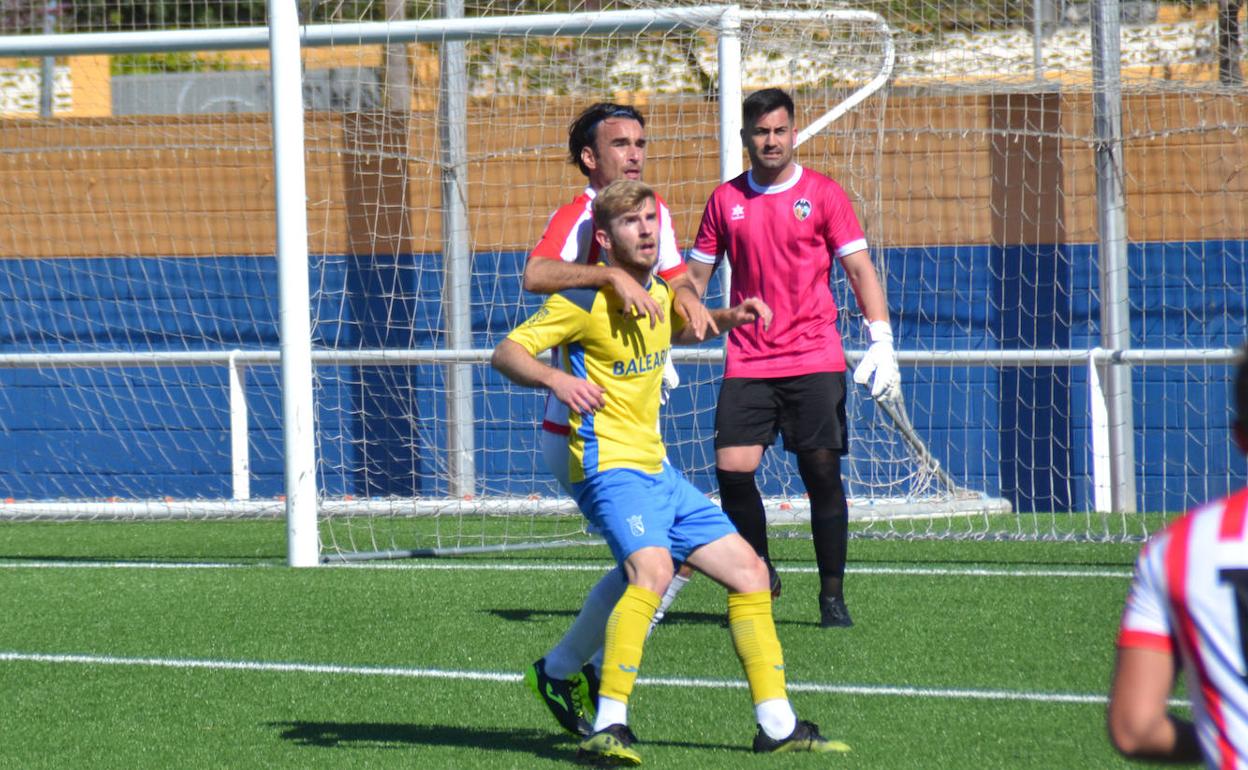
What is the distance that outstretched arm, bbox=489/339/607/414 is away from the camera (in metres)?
4.35

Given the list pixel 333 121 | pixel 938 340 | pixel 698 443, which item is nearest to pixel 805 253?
pixel 698 443

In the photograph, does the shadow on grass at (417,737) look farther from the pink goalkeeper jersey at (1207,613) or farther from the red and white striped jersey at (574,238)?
the pink goalkeeper jersey at (1207,613)

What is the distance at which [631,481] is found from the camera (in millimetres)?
4477

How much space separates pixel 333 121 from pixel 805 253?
724cm

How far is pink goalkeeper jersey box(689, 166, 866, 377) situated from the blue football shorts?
2.02 m

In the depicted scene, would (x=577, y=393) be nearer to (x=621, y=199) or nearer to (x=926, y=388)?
(x=621, y=199)

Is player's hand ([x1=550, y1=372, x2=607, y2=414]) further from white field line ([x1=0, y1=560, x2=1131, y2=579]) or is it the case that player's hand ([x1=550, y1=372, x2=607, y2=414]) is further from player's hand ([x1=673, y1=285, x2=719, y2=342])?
white field line ([x1=0, y1=560, x2=1131, y2=579])

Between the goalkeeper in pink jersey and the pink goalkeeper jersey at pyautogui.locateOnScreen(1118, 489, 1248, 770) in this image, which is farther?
the goalkeeper in pink jersey

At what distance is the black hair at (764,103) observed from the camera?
6.30 m

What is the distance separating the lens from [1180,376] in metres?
12.4

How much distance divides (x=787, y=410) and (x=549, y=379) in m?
2.36

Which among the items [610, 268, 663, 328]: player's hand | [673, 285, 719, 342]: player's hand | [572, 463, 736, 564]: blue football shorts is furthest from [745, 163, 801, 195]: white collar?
[572, 463, 736, 564]: blue football shorts

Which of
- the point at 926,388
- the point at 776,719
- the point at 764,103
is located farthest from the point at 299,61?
the point at 926,388

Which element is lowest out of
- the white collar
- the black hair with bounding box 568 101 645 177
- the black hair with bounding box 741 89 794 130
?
the white collar
